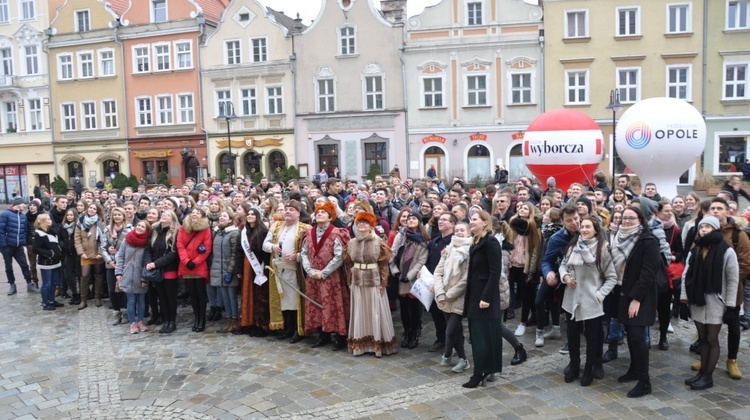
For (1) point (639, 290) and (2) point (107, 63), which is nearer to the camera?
(1) point (639, 290)

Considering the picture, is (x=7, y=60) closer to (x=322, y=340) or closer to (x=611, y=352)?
(x=322, y=340)

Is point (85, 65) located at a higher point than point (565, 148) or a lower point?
higher

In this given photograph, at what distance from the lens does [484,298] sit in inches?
250

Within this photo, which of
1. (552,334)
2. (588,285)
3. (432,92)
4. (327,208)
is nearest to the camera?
(588,285)

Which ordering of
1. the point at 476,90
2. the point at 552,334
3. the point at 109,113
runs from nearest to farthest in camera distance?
the point at 552,334 → the point at 476,90 → the point at 109,113

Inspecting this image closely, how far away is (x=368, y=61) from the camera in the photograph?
31781mm

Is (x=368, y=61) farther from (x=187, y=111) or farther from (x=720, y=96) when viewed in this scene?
(x=720, y=96)

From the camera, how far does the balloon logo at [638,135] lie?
15.9 m

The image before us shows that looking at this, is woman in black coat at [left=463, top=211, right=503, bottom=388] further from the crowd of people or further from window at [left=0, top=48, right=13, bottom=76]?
window at [left=0, top=48, right=13, bottom=76]

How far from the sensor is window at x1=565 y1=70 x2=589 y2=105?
29.5 metres

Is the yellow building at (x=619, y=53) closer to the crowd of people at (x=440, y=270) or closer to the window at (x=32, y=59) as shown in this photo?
the crowd of people at (x=440, y=270)

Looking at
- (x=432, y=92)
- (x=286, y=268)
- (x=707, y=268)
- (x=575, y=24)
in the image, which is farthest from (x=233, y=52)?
(x=707, y=268)

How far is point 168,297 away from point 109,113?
30.8m

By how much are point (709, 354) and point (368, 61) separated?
89.8 ft
